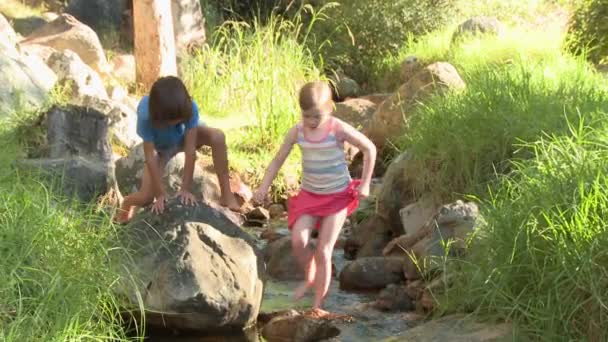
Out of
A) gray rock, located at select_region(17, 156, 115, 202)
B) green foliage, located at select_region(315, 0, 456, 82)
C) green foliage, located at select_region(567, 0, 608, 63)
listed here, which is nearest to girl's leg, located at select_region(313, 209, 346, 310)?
gray rock, located at select_region(17, 156, 115, 202)

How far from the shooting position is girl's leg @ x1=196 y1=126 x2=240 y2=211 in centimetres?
597

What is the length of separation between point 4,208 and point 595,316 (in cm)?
270

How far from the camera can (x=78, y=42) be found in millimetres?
11820

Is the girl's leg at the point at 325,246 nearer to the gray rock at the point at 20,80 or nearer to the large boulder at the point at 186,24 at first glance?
the gray rock at the point at 20,80

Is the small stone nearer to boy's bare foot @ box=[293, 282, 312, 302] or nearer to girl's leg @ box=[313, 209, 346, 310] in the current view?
boy's bare foot @ box=[293, 282, 312, 302]

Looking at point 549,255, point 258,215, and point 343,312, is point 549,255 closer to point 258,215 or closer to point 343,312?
point 343,312

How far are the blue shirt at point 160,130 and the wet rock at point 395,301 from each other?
59.3 inches

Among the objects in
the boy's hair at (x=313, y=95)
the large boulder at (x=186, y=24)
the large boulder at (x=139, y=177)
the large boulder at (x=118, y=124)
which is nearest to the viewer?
the boy's hair at (x=313, y=95)

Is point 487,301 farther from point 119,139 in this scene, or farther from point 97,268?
point 119,139

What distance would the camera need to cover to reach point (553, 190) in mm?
4477

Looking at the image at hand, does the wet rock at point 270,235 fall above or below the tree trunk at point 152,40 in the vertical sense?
below

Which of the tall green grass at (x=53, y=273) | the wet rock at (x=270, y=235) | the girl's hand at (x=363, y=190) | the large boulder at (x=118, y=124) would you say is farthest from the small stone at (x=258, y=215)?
the tall green grass at (x=53, y=273)

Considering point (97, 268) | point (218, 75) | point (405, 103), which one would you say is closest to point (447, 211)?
point (97, 268)

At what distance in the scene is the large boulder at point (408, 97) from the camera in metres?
8.52
